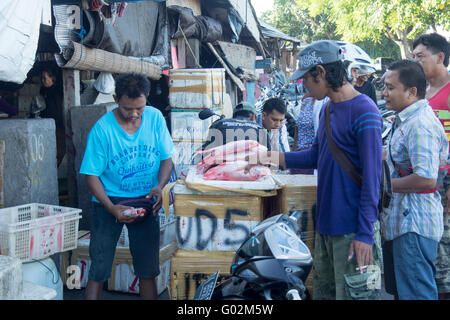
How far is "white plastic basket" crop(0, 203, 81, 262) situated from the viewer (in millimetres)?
3158

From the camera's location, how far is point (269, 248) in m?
2.00

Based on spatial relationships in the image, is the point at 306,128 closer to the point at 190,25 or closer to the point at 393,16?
the point at 190,25

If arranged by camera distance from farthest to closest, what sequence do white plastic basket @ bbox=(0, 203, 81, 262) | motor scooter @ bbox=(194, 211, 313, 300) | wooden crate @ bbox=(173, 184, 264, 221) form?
white plastic basket @ bbox=(0, 203, 81, 262), wooden crate @ bbox=(173, 184, 264, 221), motor scooter @ bbox=(194, 211, 313, 300)

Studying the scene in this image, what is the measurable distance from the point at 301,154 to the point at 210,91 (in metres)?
3.56

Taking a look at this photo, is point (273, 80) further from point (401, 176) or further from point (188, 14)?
point (401, 176)

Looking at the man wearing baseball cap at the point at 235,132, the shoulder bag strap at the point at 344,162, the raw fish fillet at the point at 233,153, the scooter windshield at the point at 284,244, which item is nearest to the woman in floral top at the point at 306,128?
the man wearing baseball cap at the point at 235,132

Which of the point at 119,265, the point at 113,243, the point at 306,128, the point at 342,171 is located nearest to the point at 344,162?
the point at 342,171

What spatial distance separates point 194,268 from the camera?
2.90 metres

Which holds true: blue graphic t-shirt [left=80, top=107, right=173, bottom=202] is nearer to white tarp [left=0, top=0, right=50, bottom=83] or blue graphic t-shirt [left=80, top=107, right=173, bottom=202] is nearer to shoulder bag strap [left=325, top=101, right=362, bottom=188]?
white tarp [left=0, top=0, right=50, bottom=83]

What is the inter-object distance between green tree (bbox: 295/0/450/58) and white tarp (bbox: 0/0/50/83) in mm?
15318

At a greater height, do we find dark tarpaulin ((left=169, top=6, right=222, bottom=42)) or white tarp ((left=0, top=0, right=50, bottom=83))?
dark tarpaulin ((left=169, top=6, right=222, bottom=42))

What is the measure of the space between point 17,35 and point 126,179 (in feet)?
4.96

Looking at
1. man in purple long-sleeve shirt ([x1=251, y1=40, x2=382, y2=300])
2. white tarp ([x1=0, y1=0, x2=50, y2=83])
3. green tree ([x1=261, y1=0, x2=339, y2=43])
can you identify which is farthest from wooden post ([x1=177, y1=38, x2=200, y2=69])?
green tree ([x1=261, y1=0, x2=339, y2=43])

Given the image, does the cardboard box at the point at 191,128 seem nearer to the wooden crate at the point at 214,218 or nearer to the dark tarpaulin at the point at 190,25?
Result: the dark tarpaulin at the point at 190,25
